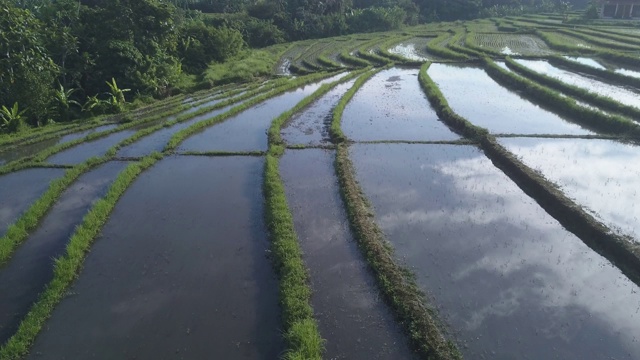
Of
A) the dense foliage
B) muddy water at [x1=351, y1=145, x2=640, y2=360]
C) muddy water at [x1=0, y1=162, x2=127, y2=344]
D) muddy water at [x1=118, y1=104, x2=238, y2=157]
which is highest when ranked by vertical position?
the dense foliage

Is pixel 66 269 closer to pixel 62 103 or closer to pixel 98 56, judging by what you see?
pixel 62 103

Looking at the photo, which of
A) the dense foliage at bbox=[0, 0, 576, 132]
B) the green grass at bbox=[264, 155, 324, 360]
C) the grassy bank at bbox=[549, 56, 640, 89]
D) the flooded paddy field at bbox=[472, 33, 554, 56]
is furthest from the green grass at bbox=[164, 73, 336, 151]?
the flooded paddy field at bbox=[472, 33, 554, 56]

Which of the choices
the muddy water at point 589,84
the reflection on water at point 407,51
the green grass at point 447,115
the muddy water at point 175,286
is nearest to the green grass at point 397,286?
the muddy water at point 175,286

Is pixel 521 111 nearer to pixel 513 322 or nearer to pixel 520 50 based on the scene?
pixel 513 322

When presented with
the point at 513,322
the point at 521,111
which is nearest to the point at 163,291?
the point at 513,322

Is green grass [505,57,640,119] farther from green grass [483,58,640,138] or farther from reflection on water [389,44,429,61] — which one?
reflection on water [389,44,429,61]

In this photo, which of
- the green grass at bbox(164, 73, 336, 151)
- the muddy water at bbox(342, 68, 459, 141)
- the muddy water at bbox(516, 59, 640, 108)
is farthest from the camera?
the muddy water at bbox(516, 59, 640, 108)

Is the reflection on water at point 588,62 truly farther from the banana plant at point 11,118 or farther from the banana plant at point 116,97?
the banana plant at point 11,118
